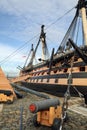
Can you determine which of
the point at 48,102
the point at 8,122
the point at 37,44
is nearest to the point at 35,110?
the point at 48,102

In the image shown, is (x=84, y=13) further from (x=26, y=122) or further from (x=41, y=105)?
(x=41, y=105)

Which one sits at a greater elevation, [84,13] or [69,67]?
[84,13]

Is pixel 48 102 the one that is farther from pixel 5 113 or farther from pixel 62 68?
pixel 62 68

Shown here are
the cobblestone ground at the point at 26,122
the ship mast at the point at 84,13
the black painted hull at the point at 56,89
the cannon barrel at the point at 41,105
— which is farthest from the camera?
the ship mast at the point at 84,13

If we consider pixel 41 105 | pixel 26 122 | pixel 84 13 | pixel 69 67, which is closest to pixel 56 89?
pixel 69 67

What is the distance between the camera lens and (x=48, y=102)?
30.0 feet

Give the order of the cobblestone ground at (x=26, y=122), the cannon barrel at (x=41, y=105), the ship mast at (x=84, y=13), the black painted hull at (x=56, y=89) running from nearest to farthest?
the cannon barrel at (x=41, y=105), the cobblestone ground at (x=26, y=122), the black painted hull at (x=56, y=89), the ship mast at (x=84, y=13)

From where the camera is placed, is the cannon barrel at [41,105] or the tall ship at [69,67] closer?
the cannon barrel at [41,105]

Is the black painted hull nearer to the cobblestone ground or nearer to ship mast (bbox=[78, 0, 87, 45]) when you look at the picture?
ship mast (bbox=[78, 0, 87, 45])

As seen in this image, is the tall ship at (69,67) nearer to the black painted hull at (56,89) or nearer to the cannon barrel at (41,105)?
the black painted hull at (56,89)

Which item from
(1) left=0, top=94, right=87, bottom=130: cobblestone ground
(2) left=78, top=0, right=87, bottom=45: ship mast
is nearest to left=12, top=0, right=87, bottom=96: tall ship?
(2) left=78, top=0, right=87, bottom=45: ship mast

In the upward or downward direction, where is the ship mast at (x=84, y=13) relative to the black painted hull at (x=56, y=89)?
upward

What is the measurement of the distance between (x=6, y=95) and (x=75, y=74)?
7169mm

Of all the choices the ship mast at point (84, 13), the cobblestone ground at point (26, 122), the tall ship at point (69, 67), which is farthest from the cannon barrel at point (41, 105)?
the ship mast at point (84, 13)
